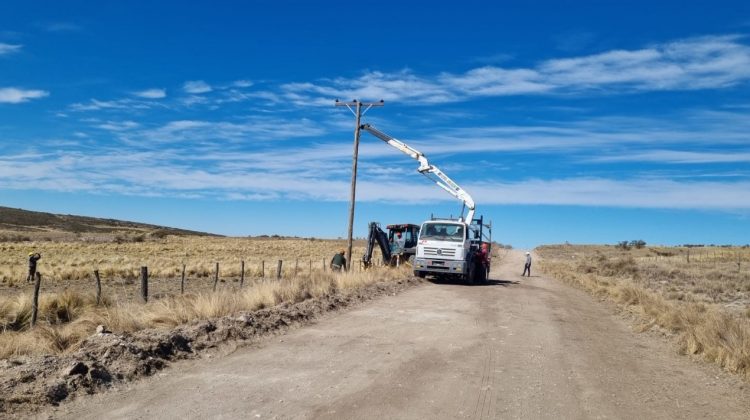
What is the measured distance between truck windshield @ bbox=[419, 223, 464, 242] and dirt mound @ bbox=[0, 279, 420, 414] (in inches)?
523

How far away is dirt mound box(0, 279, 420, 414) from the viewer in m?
6.57

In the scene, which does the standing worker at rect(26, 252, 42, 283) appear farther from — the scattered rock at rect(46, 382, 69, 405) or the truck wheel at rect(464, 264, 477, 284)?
the scattered rock at rect(46, 382, 69, 405)

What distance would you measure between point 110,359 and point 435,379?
4240mm

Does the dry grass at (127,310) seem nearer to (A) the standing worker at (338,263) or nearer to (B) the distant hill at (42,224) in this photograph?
(A) the standing worker at (338,263)

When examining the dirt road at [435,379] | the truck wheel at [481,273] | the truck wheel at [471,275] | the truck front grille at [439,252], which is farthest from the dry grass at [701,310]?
the truck front grille at [439,252]

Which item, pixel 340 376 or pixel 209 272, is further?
pixel 209 272

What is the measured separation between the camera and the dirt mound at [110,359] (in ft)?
21.6

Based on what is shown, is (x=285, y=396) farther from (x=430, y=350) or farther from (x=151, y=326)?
(x=151, y=326)

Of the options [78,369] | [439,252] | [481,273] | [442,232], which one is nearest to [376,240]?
[481,273]

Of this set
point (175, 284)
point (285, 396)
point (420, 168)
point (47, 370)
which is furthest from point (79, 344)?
point (420, 168)

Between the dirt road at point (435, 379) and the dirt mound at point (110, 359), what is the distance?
328 mm

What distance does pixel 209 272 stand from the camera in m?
35.6

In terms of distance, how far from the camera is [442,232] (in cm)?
2489

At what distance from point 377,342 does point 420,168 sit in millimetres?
22077
